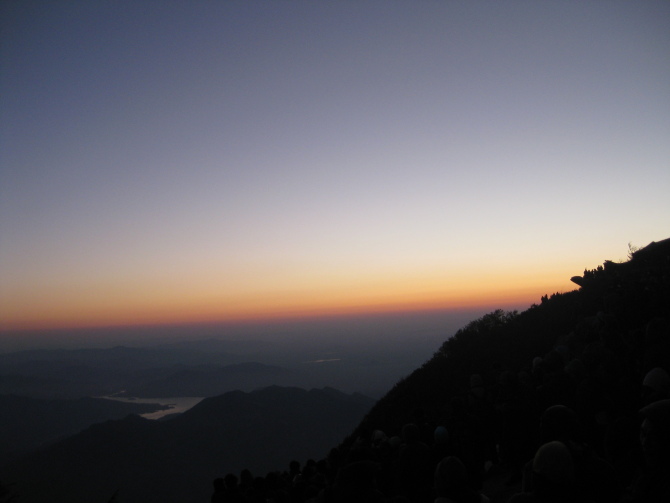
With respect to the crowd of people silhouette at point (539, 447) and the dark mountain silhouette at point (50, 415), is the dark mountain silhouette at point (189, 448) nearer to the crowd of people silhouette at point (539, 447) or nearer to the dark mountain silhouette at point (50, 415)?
the dark mountain silhouette at point (50, 415)

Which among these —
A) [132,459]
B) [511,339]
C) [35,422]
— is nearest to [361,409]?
[132,459]

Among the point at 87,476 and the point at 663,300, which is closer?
the point at 663,300

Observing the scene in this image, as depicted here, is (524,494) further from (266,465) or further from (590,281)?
(266,465)

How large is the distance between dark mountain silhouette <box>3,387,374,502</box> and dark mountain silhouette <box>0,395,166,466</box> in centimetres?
5909

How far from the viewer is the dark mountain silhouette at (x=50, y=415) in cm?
14762

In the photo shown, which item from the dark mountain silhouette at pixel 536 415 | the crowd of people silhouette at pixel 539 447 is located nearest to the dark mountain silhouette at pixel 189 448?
the dark mountain silhouette at pixel 536 415

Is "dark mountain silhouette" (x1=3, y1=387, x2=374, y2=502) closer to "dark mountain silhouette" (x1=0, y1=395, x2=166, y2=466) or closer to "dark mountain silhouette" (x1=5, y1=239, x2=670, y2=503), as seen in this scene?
"dark mountain silhouette" (x1=0, y1=395, x2=166, y2=466)

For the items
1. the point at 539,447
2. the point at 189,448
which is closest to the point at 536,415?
the point at 539,447

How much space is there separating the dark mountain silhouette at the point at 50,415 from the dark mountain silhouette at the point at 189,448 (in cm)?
5909

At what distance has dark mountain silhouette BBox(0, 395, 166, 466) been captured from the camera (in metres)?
148

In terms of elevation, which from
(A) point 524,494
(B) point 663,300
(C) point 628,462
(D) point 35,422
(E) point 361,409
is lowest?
(D) point 35,422

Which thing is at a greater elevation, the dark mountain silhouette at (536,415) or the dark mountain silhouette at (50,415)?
the dark mountain silhouette at (536,415)

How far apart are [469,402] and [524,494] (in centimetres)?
686

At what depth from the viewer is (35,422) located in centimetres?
16388
